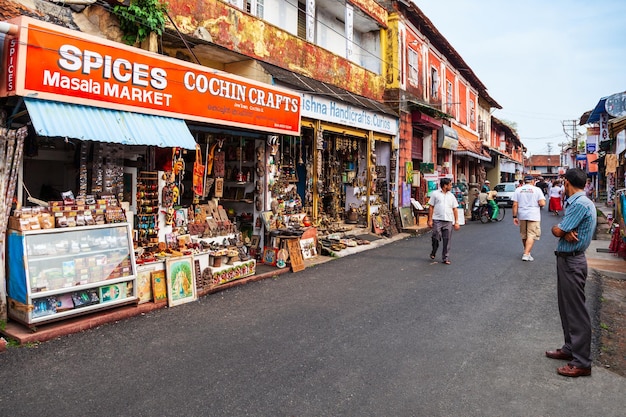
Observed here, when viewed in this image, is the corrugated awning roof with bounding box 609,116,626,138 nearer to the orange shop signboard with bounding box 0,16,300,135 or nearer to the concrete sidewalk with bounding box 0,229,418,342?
the orange shop signboard with bounding box 0,16,300,135

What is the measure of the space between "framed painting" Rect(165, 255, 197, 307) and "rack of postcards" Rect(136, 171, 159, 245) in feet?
2.43

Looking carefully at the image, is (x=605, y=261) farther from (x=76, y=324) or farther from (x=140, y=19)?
(x=140, y=19)

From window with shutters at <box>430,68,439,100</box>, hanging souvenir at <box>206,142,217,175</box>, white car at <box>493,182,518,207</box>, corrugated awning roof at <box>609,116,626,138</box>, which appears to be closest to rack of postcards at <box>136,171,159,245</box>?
hanging souvenir at <box>206,142,217,175</box>

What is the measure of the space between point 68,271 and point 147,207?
1.90m

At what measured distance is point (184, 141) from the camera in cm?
673

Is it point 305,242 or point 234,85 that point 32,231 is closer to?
point 234,85

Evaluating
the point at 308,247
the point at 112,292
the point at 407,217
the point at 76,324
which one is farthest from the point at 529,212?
the point at 76,324

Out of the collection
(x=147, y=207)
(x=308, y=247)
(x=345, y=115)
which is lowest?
(x=308, y=247)

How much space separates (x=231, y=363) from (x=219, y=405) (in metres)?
0.84

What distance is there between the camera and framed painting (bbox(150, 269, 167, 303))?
250 inches

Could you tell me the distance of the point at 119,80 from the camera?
236 inches

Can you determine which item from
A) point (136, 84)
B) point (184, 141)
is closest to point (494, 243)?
point (184, 141)

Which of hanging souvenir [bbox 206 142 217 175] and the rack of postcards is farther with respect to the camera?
hanging souvenir [bbox 206 142 217 175]

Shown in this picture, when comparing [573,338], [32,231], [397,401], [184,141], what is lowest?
[397,401]
